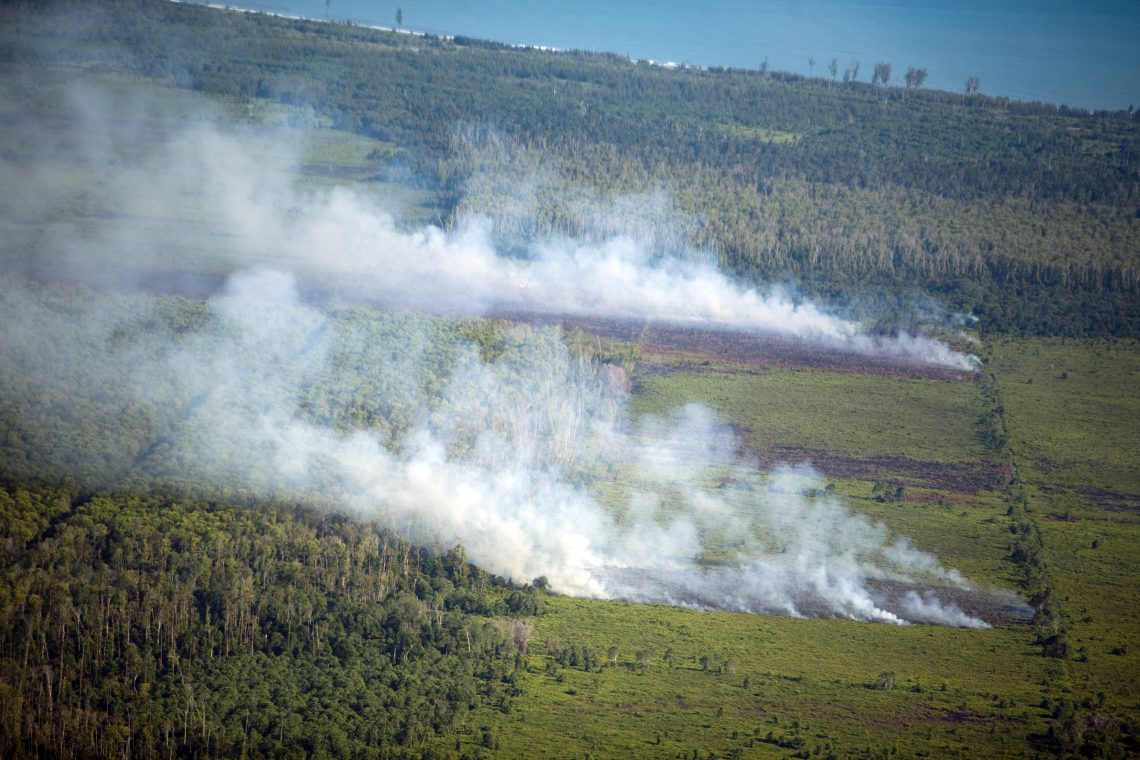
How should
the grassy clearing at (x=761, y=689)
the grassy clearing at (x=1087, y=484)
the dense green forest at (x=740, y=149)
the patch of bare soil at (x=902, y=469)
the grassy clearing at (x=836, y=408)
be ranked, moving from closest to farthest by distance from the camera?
the grassy clearing at (x=761, y=689) < the grassy clearing at (x=1087, y=484) < the patch of bare soil at (x=902, y=469) < the grassy clearing at (x=836, y=408) < the dense green forest at (x=740, y=149)

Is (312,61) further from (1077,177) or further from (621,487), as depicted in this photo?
(621,487)

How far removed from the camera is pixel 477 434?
3199 inches

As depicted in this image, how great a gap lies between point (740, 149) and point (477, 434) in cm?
8519

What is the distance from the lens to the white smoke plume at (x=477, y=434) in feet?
237

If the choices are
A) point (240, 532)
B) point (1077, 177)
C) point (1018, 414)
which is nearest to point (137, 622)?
point (240, 532)

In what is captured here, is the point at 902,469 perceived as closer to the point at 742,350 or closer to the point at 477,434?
the point at 742,350

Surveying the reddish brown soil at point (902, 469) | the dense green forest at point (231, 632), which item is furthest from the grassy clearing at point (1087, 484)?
the dense green forest at point (231, 632)

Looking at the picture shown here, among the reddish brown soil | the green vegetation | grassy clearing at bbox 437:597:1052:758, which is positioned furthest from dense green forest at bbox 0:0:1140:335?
grassy clearing at bbox 437:597:1052:758

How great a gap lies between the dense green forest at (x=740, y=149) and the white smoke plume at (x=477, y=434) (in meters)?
14.3

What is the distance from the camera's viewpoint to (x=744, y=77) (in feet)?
630

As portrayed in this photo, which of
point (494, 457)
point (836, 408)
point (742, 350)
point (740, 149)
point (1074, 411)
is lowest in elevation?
point (494, 457)

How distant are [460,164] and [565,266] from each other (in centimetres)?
2582

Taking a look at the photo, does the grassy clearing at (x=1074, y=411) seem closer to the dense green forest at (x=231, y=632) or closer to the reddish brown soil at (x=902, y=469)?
the reddish brown soil at (x=902, y=469)

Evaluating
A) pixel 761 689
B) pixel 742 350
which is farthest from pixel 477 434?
pixel 742 350
